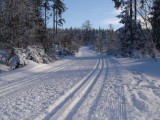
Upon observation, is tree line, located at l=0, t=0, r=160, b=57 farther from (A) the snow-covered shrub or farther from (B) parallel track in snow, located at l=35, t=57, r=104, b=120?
(B) parallel track in snow, located at l=35, t=57, r=104, b=120

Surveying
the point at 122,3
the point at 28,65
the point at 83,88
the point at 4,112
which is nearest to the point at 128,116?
the point at 4,112

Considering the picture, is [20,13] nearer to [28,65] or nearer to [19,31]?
[19,31]

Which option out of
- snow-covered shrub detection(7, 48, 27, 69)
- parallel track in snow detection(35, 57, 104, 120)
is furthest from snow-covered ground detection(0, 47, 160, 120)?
snow-covered shrub detection(7, 48, 27, 69)

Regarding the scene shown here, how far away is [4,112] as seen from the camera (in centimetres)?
824

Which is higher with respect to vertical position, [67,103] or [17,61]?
[17,61]

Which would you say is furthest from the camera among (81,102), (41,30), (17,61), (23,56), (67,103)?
(41,30)

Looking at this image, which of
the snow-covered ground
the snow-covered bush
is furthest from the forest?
the snow-covered ground

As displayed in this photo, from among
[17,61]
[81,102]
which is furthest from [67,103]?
[17,61]

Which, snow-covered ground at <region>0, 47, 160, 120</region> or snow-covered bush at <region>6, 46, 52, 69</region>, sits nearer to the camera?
snow-covered ground at <region>0, 47, 160, 120</region>

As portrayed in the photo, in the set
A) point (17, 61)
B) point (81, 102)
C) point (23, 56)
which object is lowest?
point (81, 102)

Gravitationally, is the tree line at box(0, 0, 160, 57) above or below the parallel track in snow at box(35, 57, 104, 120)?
above

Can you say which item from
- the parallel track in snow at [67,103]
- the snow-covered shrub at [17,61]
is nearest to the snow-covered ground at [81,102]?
the parallel track in snow at [67,103]

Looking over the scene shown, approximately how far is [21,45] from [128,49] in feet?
54.4

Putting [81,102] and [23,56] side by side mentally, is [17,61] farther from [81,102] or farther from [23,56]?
[81,102]
